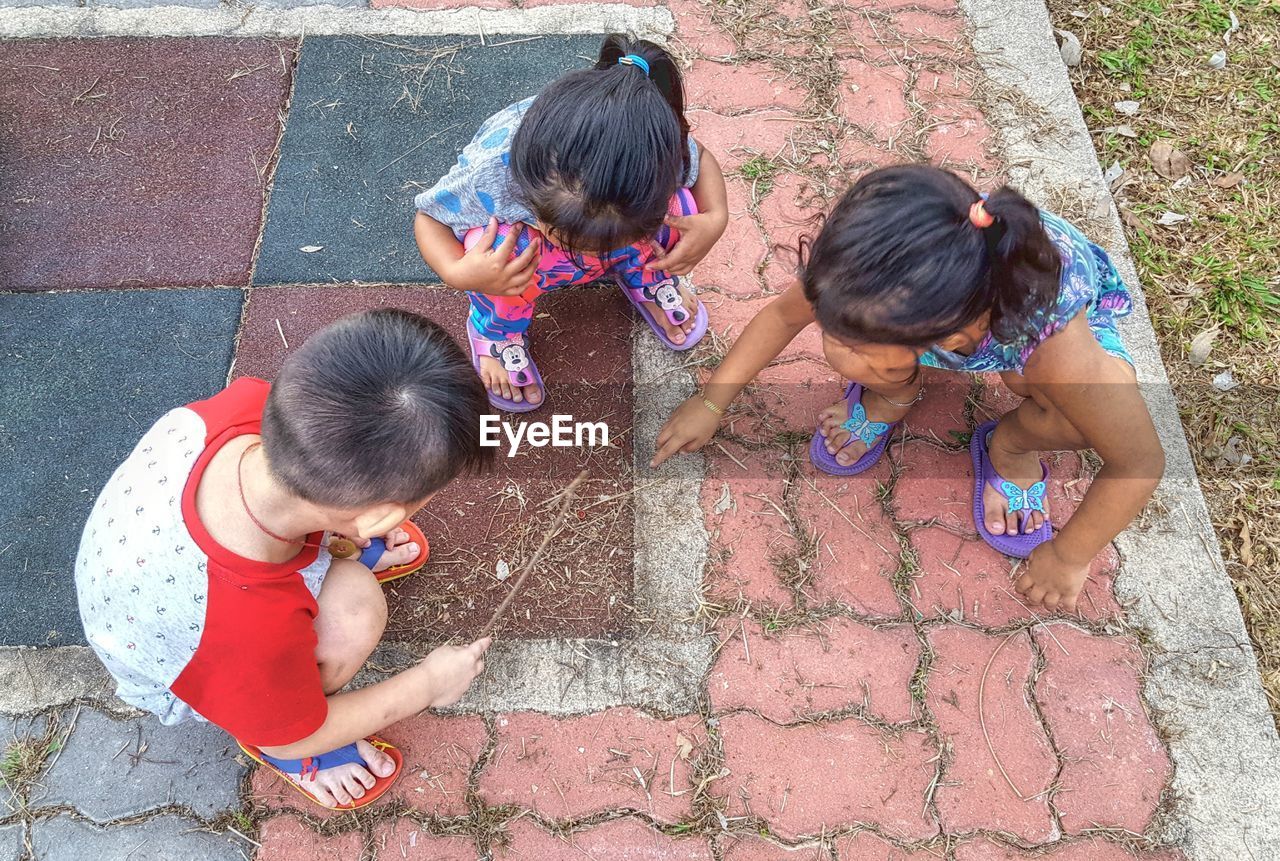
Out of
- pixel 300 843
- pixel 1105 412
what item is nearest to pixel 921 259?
pixel 1105 412

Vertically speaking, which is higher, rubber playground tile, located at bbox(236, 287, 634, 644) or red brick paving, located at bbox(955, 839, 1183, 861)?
rubber playground tile, located at bbox(236, 287, 634, 644)

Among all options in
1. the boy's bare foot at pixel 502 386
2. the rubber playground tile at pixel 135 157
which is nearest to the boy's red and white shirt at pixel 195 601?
the boy's bare foot at pixel 502 386

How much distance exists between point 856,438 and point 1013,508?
1.38 ft

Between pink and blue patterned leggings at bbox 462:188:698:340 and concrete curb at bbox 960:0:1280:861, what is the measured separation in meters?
1.32

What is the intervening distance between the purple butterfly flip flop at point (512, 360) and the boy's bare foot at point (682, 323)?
0.36 meters

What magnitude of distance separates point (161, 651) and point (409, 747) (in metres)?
0.64

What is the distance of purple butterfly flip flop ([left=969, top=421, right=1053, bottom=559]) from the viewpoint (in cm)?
214

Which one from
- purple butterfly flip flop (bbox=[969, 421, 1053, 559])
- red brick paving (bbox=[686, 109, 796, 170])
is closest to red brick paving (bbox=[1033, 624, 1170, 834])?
purple butterfly flip flop (bbox=[969, 421, 1053, 559])

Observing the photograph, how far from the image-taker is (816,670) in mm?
2031

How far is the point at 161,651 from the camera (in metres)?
1.48

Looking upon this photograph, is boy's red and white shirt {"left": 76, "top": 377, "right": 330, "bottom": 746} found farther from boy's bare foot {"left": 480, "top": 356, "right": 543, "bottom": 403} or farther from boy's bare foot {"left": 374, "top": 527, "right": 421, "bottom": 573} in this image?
boy's bare foot {"left": 480, "top": 356, "right": 543, "bottom": 403}

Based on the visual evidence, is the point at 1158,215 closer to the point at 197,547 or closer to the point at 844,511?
the point at 844,511

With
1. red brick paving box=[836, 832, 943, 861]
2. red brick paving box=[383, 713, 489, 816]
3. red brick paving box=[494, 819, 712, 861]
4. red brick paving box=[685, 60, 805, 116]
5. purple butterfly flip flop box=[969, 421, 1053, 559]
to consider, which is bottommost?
red brick paving box=[836, 832, 943, 861]

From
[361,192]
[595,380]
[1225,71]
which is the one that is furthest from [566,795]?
[1225,71]
